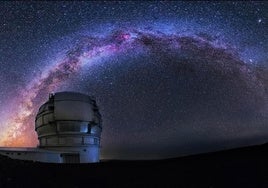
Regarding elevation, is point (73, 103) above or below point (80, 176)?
above

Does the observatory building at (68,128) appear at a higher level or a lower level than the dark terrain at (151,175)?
higher

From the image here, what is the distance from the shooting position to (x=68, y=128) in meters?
30.2

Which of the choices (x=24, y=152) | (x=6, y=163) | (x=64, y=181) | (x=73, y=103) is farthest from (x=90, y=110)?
(x=64, y=181)

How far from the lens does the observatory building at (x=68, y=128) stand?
30.1 meters

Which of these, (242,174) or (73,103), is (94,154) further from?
(242,174)

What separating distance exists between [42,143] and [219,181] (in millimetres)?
23065

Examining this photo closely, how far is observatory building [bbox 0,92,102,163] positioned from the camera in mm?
30078

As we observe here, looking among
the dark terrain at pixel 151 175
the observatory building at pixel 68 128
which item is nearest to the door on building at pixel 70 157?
the observatory building at pixel 68 128

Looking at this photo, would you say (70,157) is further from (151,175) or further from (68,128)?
(151,175)

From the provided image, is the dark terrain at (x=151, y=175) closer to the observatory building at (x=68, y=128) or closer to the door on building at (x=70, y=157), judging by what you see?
the door on building at (x=70, y=157)

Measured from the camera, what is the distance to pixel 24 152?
26.9 metres

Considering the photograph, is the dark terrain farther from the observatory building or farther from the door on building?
the observatory building

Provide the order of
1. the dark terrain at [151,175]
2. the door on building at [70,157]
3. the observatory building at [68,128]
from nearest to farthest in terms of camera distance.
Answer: the dark terrain at [151,175] → the door on building at [70,157] → the observatory building at [68,128]

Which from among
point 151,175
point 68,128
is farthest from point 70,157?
point 151,175
